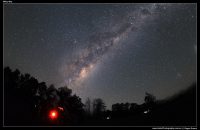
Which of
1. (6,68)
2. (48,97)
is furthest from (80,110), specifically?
(6,68)

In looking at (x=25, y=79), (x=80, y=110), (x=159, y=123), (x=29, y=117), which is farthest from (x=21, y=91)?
(x=159, y=123)

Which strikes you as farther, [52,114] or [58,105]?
[58,105]

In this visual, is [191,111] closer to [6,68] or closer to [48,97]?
[48,97]

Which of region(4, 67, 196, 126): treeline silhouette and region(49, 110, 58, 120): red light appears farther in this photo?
region(4, 67, 196, 126): treeline silhouette

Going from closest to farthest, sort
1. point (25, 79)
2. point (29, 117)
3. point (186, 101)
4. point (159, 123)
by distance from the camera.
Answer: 1. point (159, 123)
2. point (29, 117)
3. point (186, 101)
4. point (25, 79)

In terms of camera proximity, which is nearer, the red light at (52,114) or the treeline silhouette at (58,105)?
the red light at (52,114)

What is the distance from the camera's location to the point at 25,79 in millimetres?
59938

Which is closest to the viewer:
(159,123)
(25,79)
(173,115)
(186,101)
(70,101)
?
(159,123)

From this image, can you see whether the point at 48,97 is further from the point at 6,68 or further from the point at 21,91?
the point at 6,68

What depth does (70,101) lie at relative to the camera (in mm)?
69438

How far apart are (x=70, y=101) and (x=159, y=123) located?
3422cm

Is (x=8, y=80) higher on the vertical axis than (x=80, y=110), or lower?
higher

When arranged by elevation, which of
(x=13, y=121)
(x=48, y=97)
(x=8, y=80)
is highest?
(x=8, y=80)

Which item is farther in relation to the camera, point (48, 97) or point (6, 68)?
point (48, 97)
